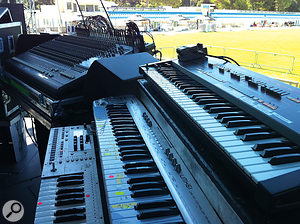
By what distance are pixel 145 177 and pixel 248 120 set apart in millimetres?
479

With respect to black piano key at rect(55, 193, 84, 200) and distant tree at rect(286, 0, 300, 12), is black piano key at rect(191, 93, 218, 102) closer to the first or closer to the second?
black piano key at rect(55, 193, 84, 200)

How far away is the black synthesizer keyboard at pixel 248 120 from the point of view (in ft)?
2.25

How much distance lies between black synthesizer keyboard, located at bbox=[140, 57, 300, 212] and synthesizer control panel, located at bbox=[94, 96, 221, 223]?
19 centimetres

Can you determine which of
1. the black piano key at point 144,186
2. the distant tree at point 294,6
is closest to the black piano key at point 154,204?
the black piano key at point 144,186

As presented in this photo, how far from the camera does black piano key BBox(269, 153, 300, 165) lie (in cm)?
78

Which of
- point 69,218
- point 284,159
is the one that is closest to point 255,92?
point 284,159

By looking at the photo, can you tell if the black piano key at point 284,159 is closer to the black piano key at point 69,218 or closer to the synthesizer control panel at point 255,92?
the synthesizer control panel at point 255,92

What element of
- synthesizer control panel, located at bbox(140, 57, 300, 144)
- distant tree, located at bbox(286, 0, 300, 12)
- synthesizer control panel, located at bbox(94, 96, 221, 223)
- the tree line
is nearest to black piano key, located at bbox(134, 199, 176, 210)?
synthesizer control panel, located at bbox(94, 96, 221, 223)

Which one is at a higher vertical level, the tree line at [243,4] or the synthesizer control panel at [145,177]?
the tree line at [243,4]

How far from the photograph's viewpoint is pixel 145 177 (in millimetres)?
1220

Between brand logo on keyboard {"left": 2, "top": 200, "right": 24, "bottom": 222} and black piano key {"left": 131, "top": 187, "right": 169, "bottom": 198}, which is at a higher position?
black piano key {"left": 131, "top": 187, "right": 169, "bottom": 198}

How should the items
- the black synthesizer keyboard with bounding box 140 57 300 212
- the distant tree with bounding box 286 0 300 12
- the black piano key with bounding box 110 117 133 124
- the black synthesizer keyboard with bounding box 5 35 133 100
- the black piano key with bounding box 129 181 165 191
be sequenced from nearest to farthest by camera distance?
the black synthesizer keyboard with bounding box 140 57 300 212 < the black piano key with bounding box 129 181 165 191 < the black piano key with bounding box 110 117 133 124 < the black synthesizer keyboard with bounding box 5 35 133 100 < the distant tree with bounding box 286 0 300 12

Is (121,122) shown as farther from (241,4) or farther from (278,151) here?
→ (241,4)

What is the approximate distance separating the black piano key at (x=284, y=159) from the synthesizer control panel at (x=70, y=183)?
80 centimetres
